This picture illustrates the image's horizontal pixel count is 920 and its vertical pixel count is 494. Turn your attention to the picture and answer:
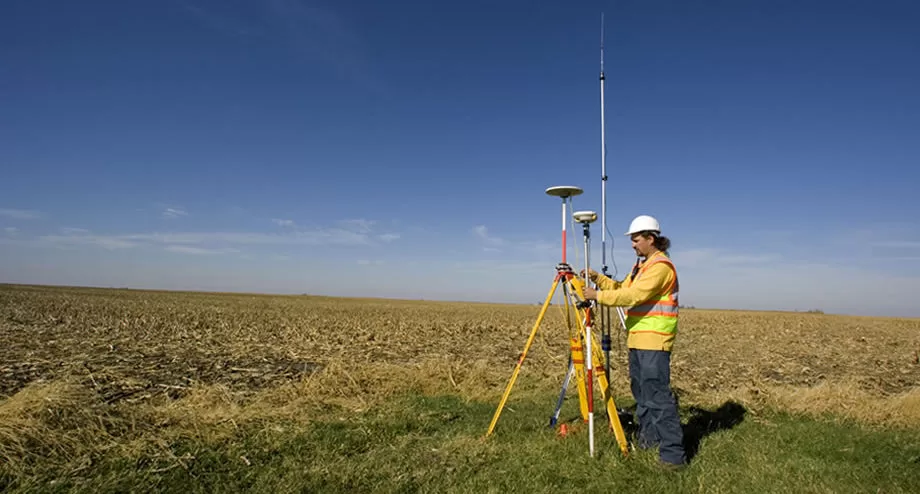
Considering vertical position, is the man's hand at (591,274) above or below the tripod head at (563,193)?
below

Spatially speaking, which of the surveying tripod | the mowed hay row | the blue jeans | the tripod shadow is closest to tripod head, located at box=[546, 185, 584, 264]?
the surveying tripod

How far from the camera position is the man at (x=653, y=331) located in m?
5.08

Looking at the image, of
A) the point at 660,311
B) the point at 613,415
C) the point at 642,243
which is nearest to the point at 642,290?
the point at 660,311

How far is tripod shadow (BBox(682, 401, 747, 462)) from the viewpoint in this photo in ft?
19.8

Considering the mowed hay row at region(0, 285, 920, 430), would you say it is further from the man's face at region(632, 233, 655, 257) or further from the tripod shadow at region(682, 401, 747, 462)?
the man's face at region(632, 233, 655, 257)

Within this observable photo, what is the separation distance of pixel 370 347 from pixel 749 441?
11856mm

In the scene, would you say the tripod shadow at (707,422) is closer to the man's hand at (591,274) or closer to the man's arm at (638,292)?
the man's arm at (638,292)

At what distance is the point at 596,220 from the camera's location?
6.05 m

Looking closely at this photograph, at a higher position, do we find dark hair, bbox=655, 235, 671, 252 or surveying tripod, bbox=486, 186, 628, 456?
dark hair, bbox=655, 235, 671, 252

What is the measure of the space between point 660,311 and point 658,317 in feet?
0.23

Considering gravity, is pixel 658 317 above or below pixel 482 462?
above

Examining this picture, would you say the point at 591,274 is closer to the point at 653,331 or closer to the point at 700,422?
the point at 653,331

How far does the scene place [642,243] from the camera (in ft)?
18.3

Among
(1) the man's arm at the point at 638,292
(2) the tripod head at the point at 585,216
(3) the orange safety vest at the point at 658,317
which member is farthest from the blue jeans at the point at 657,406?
(2) the tripod head at the point at 585,216
